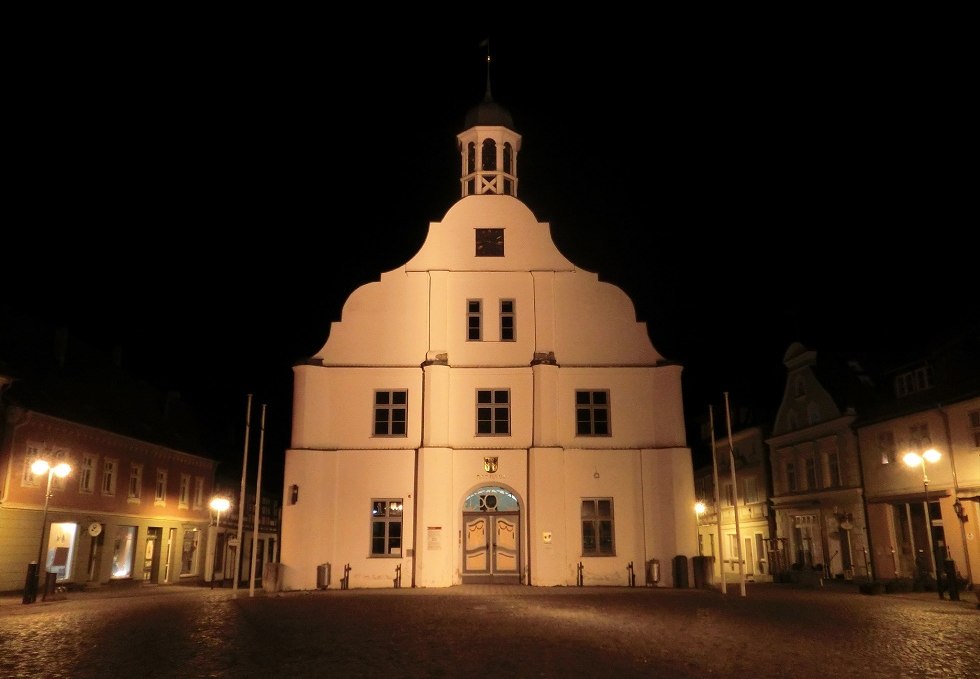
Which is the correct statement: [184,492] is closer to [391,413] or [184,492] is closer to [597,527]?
[391,413]

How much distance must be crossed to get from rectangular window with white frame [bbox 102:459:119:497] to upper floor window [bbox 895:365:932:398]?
32.5m

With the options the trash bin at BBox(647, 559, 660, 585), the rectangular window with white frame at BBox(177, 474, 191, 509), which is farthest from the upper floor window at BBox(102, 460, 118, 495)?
the trash bin at BBox(647, 559, 660, 585)

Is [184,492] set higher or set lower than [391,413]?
lower

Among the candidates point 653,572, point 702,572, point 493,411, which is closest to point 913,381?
point 702,572

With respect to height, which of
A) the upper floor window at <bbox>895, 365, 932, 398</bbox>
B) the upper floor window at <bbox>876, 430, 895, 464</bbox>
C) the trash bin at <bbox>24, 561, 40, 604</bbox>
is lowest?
the trash bin at <bbox>24, 561, 40, 604</bbox>

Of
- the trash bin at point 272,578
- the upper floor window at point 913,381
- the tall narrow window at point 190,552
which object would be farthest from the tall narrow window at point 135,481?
the upper floor window at point 913,381

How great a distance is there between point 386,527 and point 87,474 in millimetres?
13738

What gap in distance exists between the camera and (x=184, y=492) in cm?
3994

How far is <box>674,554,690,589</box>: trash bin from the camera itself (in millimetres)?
25594

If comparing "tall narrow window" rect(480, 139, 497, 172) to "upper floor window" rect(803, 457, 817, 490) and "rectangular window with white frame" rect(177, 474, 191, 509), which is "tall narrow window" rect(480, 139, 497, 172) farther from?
"rectangular window with white frame" rect(177, 474, 191, 509)

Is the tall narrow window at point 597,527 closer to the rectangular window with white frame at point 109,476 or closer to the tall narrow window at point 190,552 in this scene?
the rectangular window with white frame at point 109,476

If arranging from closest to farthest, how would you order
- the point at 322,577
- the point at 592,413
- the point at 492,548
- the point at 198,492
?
1. the point at 322,577
2. the point at 492,548
3. the point at 592,413
4. the point at 198,492

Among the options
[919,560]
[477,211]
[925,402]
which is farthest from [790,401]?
[477,211]

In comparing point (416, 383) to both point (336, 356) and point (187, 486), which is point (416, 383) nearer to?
point (336, 356)
